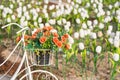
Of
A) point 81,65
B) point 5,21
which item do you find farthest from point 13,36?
point 81,65

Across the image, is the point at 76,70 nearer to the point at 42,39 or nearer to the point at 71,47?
the point at 71,47

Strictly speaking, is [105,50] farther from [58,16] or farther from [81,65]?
[58,16]

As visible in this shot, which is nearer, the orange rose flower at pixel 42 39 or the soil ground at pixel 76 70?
the orange rose flower at pixel 42 39

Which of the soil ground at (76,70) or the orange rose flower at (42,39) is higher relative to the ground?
the orange rose flower at (42,39)

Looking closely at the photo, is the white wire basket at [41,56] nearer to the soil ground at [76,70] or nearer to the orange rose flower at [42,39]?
the orange rose flower at [42,39]

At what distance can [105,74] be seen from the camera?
6.74m

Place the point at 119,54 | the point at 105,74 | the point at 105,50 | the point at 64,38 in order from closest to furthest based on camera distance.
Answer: the point at 64,38 → the point at 119,54 → the point at 105,74 → the point at 105,50

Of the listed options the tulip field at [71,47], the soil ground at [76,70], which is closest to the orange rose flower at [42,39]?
the tulip field at [71,47]

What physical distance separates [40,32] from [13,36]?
3.65m

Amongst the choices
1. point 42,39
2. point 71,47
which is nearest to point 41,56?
point 42,39

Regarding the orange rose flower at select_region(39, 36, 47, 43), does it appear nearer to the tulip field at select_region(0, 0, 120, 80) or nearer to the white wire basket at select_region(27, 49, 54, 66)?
the tulip field at select_region(0, 0, 120, 80)

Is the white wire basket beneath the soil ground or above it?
above

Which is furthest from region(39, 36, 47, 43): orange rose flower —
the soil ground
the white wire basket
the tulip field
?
the soil ground

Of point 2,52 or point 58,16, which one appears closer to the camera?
point 2,52
